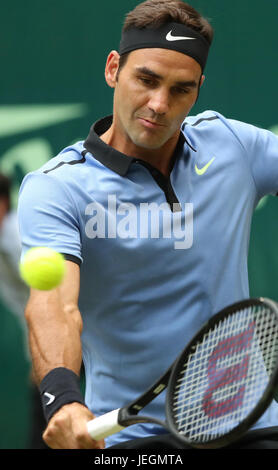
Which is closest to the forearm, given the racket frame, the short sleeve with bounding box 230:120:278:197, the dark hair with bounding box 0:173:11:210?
the racket frame

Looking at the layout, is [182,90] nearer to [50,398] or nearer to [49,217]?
[49,217]

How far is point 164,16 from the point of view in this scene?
275 cm

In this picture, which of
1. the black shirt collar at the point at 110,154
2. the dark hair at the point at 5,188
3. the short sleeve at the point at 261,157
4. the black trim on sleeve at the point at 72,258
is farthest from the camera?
the dark hair at the point at 5,188

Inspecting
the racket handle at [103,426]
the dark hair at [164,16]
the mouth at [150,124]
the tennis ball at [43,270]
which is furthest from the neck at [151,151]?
the racket handle at [103,426]

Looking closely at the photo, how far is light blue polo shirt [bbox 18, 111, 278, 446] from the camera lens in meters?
2.53

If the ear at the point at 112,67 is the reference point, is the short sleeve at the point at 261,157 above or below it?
below

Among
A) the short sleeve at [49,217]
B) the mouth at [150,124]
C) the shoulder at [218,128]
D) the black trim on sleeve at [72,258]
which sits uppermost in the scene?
the mouth at [150,124]

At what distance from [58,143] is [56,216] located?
2.43 meters

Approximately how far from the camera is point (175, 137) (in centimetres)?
277

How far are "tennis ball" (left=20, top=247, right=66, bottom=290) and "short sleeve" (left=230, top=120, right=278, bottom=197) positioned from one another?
0.91 m

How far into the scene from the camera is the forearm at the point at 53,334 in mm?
2260

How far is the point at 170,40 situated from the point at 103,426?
117 cm

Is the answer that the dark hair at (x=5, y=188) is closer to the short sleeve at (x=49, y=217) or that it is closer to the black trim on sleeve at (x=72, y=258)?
the short sleeve at (x=49, y=217)

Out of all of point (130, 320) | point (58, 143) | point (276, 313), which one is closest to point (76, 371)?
point (130, 320)
